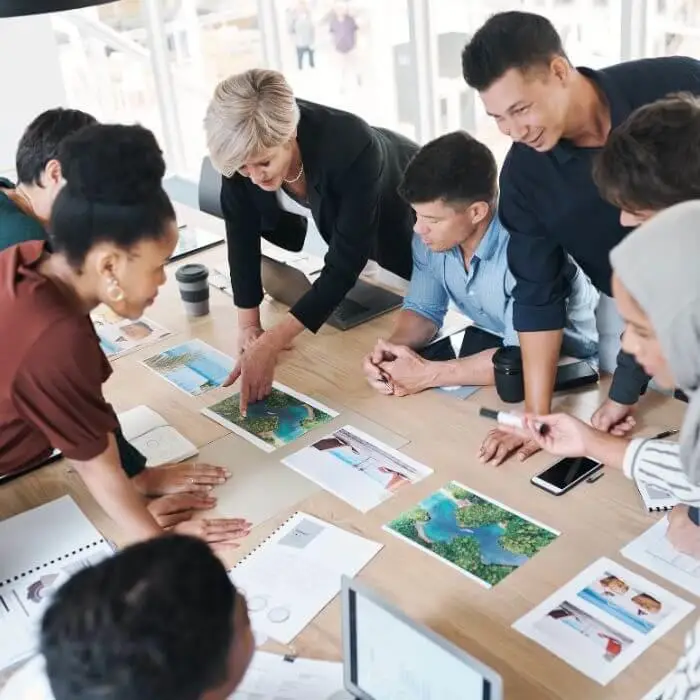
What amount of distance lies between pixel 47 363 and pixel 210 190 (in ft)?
5.98

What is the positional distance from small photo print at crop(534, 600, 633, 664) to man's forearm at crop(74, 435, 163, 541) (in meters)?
0.65

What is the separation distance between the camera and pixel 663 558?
141 cm

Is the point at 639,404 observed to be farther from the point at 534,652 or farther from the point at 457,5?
the point at 457,5

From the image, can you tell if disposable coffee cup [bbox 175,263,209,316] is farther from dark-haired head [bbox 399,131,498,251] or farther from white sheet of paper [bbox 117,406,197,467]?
dark-haired head [bbox 399,131,498,251]

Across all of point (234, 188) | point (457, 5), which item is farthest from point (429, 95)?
point (234, 188)

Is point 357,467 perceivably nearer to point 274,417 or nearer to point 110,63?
point 274,417

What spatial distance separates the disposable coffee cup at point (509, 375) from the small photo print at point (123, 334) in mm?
937

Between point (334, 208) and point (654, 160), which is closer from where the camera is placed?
point (654, 160)

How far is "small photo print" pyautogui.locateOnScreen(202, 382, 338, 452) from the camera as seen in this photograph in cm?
185

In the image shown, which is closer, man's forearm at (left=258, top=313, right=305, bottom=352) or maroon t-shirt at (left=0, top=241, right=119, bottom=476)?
maroon t-shirt at (left=0, top=241, right=119, bottom=476)

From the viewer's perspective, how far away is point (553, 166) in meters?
1.73

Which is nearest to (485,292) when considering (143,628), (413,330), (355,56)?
(413,330)

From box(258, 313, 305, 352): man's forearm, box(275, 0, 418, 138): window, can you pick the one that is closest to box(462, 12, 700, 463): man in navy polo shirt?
box(258, 313, 305, 352): man's forearm

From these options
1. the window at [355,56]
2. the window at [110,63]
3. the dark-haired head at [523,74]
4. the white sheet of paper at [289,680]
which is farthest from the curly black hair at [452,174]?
the window at [110,63]
